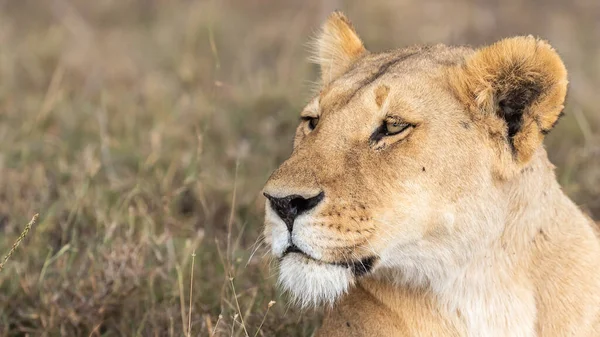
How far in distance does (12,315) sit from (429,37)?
4939mm

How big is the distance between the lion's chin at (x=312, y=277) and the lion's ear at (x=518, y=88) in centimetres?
61

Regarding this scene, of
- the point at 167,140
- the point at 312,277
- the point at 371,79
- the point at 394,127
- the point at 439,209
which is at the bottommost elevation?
the point at 167,140

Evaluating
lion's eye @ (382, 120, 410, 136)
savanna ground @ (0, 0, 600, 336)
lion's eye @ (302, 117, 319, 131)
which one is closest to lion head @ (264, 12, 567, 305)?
lion's eye @ (382, 120, 410, 136)

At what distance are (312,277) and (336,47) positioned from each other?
121 cm

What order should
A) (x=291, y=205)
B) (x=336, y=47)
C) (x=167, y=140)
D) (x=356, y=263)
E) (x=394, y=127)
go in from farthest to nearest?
(x=167, y=140)
(x=336, y=47)
(x=394, y=127)
(x=356, y=263)
(x=291, y=205)

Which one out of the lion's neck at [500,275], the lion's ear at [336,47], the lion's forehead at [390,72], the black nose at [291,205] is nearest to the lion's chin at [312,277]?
the black nose at [291,205]

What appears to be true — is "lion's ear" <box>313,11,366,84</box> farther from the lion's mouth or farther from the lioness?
the lion's mouth

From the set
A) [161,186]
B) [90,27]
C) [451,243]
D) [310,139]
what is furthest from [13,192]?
[90,27]

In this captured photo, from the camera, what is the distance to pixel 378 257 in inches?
109

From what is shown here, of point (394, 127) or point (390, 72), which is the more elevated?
point (390, 72)

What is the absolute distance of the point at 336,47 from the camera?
144 inches

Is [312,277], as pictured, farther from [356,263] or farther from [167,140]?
[167,140]

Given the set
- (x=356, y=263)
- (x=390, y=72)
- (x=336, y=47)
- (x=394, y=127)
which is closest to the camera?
(x=356, y=263)

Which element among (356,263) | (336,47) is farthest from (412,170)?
(336,47)
